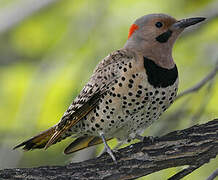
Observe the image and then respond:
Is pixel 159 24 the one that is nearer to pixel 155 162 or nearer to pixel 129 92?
pixel 129 92

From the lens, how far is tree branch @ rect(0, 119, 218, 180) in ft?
13.1

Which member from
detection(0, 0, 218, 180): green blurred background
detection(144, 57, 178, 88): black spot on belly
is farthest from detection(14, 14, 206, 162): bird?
detection(0, 0, 218, 180): green blurred background

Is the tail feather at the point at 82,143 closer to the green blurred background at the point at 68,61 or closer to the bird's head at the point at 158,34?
the green blurred background at the point at 68,61

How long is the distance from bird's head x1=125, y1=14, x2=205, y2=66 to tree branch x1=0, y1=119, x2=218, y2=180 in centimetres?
93

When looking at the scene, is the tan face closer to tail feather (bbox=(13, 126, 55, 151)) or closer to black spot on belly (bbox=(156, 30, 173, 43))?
black spot on belly (bbox=(156, 30, 173, 43))

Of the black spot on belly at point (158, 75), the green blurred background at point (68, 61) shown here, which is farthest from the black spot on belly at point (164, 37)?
the green blurred background at point (68, 61)

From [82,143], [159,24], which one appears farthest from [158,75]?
[82,143]

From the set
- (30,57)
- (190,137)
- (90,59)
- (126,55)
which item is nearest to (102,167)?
(190,137)

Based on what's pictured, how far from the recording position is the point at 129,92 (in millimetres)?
4504

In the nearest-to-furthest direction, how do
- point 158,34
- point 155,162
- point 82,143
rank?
point 155,162 → point 158,34 → point 82,143

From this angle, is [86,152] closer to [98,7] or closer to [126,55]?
[126,55]

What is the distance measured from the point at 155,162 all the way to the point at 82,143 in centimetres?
114

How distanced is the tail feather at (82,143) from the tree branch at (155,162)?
715 mm

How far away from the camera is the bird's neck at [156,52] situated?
15.6ft
